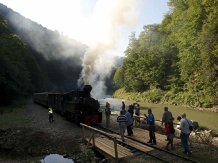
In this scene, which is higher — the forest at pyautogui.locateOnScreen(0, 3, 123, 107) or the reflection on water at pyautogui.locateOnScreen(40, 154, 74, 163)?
the forest at pyautogui.locateOnScreen(0, 3, 123, 107)

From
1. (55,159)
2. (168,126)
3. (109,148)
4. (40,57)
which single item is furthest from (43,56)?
(168,126)

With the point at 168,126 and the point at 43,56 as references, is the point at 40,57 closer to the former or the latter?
the point at 43,56

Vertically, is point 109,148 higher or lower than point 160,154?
higher

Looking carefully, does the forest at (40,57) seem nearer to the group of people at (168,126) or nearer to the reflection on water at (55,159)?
the reflection on water at (55,159)

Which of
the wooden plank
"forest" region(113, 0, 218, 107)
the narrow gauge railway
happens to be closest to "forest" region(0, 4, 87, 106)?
the wooden plank

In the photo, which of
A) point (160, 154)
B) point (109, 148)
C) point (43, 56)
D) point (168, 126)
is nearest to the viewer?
point (160, 154)

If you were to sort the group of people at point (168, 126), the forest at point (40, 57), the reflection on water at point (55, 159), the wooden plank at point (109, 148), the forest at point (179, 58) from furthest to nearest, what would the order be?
1. the forest at point (40, 57)
2. the forest at point (179, 58)
3. the reflection on water at point (55, 159)
4. the wooden plank at point (109, 148)
5. the group of people at point (168, 126)

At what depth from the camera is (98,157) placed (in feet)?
34.4

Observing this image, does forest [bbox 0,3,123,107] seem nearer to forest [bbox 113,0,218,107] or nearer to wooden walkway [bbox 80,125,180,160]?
forest [bbox 113,0,218,107]

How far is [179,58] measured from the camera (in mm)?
41938

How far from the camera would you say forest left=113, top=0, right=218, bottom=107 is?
27.4 meters

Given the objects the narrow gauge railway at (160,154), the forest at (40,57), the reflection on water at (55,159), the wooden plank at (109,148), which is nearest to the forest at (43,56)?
the forest at (40,57)

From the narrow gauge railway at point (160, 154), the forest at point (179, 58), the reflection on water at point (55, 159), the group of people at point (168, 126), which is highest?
the forest at point (179, 58)

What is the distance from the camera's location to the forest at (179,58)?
27422 mm
